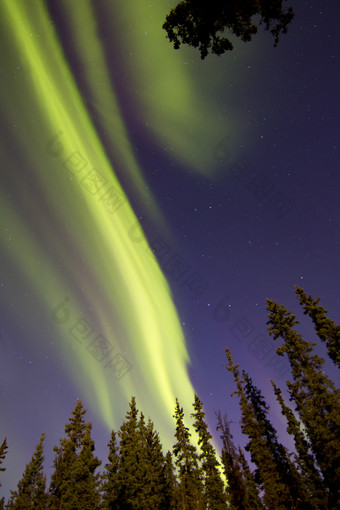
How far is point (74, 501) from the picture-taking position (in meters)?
24.4

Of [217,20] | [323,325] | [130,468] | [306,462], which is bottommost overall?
[306,462]

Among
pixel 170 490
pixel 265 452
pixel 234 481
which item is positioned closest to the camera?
pixel 234 481

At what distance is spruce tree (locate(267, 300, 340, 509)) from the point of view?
54.9ft

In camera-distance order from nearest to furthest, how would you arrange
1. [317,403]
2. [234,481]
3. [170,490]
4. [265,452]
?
[234,481]
[317,403]
[265,452]
[170,490]

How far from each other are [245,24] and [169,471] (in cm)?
5517

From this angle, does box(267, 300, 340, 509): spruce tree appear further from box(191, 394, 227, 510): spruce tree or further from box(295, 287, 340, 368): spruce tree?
box(191, 394, 227, 510): spruce tree

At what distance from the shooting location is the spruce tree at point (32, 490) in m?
26.6

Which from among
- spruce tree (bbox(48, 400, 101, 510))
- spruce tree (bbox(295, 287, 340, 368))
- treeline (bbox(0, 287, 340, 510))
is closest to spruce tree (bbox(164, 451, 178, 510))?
treeline (bbox(0, 287, 340, 510))

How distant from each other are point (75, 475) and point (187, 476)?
12929mm

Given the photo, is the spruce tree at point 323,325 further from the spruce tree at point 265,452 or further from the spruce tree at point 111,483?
the spruce tree at point 111,483

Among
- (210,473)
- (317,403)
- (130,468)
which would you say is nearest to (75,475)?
→ (130,468)

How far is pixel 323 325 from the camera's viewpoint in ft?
69.3

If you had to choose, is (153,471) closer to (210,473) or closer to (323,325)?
(210,473)

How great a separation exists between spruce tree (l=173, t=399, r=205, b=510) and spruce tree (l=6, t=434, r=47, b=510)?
47.8 ft
